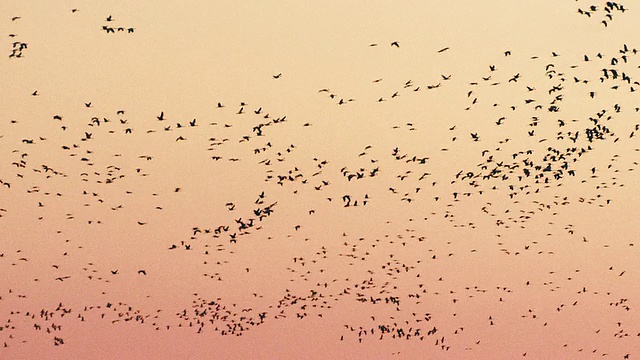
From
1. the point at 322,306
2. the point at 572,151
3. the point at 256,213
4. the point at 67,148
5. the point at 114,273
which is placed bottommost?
the point at 322,306

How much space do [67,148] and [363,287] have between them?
659 inches

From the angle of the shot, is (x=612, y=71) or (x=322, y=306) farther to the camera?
(x=322, y=306)

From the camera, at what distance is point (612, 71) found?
78.6ft

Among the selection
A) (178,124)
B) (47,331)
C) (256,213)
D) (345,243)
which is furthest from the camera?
(47,331)

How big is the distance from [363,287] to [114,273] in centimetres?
1130

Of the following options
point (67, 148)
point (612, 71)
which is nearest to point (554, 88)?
point (612, 71)

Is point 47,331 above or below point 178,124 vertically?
below

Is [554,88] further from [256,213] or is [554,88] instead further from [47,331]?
[47,331]

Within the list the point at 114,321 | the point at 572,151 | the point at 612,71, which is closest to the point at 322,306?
the point at 114,321

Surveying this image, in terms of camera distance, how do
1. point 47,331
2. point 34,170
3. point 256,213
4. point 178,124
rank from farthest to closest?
point 47,331 → point 256,213 → point 34,170 → point 178,124

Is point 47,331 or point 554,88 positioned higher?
point 554,88

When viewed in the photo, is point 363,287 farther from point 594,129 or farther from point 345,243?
point 594,129

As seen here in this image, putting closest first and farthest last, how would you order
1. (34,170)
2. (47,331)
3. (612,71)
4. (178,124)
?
(612,71)
(178,124)
(34,170)
(47,331)

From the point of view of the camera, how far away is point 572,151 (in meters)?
27.0
